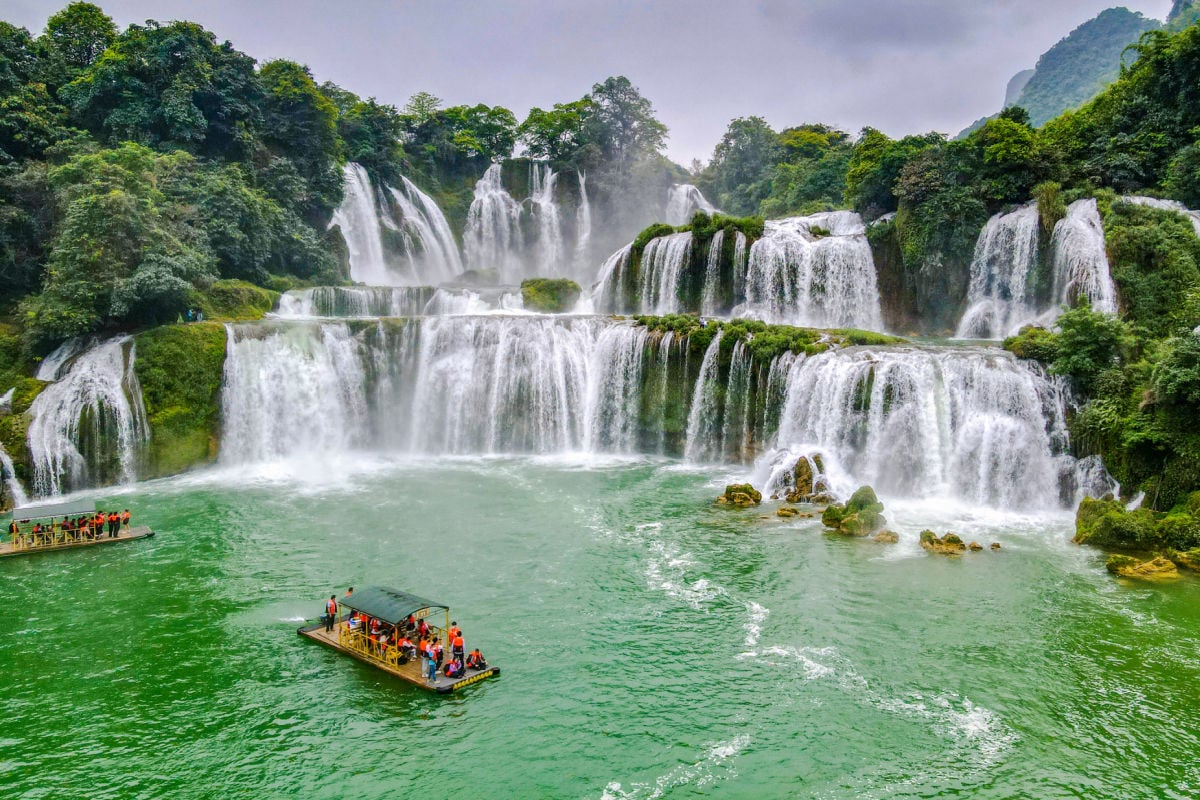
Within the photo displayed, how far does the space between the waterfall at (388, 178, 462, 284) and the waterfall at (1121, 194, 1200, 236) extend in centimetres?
3944

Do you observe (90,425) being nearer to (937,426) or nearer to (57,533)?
(57,533)

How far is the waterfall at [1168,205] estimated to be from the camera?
2704 cm

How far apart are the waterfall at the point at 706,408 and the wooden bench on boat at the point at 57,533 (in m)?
18.3

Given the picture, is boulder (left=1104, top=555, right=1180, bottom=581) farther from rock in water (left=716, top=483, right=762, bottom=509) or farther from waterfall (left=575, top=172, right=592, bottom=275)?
waterfall (left=575, top=172, right=592, bottom=275)

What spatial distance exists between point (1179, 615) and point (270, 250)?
3923cm

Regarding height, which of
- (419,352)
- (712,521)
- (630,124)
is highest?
(630,124)

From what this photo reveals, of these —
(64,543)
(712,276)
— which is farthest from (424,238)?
(64,543)

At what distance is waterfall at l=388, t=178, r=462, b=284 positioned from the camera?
5125 cm

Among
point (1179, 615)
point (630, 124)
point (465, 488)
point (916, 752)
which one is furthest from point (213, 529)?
point (630, 124)

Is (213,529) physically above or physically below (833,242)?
below

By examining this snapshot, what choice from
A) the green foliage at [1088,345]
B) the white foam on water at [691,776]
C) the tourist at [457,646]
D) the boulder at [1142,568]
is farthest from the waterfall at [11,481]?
the green foliage at [1088,345]

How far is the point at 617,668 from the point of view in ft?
44.5

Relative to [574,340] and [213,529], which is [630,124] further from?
[213,529]

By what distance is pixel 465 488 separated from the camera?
84.4ft
